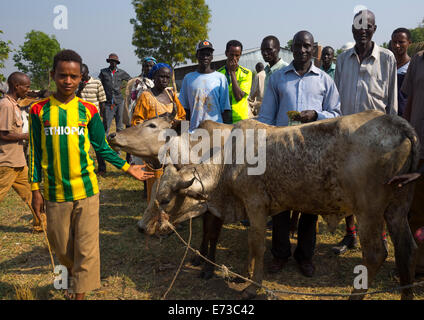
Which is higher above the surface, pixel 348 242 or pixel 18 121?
pixel 18 121

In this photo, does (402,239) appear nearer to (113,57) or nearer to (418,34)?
(113,57)

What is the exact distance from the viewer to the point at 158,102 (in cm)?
526

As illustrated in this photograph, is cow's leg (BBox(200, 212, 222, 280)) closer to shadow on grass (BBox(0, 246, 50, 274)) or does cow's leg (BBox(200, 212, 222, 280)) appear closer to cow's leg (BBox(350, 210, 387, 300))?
cow's leg (BBox(350, 210, 387, 300))

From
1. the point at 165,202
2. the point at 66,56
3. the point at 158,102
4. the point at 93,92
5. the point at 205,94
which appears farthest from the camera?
the point at 93,92

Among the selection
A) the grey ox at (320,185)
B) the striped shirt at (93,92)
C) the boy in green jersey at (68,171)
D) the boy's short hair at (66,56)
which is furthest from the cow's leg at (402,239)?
the striped shirt at (93,92)

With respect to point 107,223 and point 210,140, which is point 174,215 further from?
point 107,223

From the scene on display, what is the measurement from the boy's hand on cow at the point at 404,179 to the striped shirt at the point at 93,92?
731 centimetres

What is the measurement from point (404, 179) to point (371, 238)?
652 millimetres

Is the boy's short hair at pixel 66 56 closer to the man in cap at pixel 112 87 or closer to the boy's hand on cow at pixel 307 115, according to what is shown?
the boy's hand on cow at pixel 307 115

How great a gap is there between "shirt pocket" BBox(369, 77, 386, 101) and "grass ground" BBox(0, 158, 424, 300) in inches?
85.1

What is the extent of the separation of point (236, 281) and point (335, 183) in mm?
1771

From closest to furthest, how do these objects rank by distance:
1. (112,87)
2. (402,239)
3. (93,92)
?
(402,239), (93,92), (112,87)

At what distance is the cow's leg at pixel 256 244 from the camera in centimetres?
367

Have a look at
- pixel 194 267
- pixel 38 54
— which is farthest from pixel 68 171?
pixel 38 54
